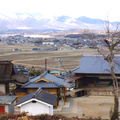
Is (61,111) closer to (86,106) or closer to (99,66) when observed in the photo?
(86,106)

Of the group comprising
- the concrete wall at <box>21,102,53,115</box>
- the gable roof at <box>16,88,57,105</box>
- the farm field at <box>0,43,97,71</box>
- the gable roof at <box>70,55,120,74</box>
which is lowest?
the farm field at <box>0,43,97,71</box>

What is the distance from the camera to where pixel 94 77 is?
19.8m

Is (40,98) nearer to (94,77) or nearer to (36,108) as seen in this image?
(36,108)

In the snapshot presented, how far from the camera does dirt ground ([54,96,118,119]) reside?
14.3 meters


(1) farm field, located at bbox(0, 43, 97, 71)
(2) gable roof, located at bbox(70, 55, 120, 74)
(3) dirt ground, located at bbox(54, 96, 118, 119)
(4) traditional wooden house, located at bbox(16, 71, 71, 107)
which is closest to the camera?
(3) dirt ground, located at bbox(54, 96, 118, 119)

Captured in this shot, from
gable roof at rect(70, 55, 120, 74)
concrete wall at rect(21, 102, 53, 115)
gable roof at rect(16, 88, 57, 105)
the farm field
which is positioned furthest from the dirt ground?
the farm field

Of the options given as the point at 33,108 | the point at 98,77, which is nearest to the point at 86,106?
the point at 98,77

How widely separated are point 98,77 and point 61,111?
652 cm

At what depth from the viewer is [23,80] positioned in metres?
16.8

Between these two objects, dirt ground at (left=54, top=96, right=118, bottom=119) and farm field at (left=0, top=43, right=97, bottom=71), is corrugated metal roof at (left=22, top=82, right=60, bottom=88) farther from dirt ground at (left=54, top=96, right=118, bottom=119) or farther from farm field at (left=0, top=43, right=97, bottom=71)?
farm field at (left=0, top=43, right=97, bottom=71)

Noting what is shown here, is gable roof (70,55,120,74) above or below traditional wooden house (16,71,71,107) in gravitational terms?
above

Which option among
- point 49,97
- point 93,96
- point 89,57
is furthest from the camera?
point 89,57

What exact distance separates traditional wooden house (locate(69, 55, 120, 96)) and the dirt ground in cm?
96

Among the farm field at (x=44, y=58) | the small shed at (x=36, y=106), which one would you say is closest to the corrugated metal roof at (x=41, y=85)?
the small shed at (x=36, y=106)
